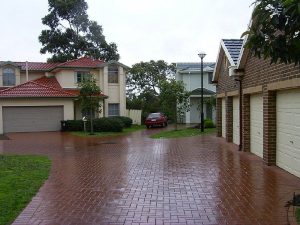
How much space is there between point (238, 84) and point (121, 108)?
70.2 ft

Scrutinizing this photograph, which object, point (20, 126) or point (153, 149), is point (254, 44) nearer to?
point (153, 149)

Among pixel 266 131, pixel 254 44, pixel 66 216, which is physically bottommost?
pixel 66 216

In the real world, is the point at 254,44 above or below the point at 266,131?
above

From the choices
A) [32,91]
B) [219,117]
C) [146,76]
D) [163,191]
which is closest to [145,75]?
[146,76]

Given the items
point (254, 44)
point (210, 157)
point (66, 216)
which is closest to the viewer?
point (254, 44)

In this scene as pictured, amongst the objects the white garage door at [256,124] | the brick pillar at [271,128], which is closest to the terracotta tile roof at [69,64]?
the white garage door at [256,124]

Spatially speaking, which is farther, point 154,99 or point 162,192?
point 154,99

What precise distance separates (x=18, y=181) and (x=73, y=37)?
4142cm

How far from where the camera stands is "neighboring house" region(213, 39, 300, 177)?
10.9 metres

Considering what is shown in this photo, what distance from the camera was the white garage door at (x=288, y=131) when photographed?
1063cm

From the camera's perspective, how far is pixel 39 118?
106 ft

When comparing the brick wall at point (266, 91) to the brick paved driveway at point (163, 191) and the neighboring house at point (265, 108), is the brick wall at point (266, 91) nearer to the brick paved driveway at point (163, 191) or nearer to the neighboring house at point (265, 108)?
the neighboring house at point (265, 108)

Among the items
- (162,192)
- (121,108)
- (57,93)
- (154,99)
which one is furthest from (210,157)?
(154,99)

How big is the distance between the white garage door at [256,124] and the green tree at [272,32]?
792 centimetres
